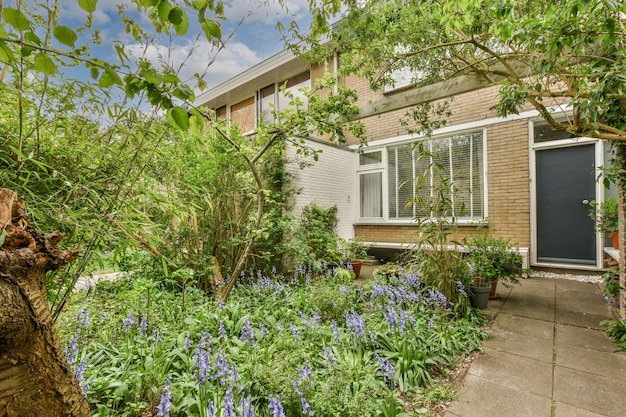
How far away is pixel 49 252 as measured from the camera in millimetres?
749

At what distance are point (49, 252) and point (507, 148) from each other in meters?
6.77

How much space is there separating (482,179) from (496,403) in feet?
16.2

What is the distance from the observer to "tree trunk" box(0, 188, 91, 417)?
25.5 inches

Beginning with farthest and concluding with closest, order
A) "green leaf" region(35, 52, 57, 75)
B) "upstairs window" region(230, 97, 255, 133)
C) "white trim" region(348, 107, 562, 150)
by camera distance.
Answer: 1. "upstairs window" region(230, 97, 255, 133)
2. "white trim" region(348, 107, 562, 150)
3. "green leaf" region(35, 52, 57, 75)

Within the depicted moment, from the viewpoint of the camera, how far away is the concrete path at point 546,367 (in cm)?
196

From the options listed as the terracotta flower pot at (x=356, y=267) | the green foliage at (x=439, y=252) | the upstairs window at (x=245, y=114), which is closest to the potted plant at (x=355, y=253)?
the terracotta flower pot at (x=356, y=267)

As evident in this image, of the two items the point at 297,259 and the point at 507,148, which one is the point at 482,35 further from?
the point at 297,259

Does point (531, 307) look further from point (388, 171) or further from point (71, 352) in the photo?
point (71, 352)

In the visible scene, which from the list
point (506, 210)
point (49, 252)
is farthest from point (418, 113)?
point (49, 252)

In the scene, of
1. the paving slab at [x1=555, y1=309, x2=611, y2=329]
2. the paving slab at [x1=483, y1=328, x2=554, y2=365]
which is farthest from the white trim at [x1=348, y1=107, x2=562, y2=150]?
the paving slab at [x1=483, y1=328, x2=554, y2=365]

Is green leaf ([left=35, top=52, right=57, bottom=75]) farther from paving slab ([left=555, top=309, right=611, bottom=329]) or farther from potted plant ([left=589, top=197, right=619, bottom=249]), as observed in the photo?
potted plant ([left=589, top=197, right=619, bottom=249])

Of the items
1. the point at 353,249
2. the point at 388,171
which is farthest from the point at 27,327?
the point at 388,171

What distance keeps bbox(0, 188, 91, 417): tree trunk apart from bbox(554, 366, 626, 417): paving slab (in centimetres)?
285

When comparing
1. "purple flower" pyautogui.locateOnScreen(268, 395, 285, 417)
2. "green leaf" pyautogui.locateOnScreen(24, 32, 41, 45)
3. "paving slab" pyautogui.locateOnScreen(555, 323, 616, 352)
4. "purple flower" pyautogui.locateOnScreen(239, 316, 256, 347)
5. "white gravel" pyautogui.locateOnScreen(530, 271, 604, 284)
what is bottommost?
"paving slab" pyautogui.locateOnScreen(555, 323, 616, 352)
